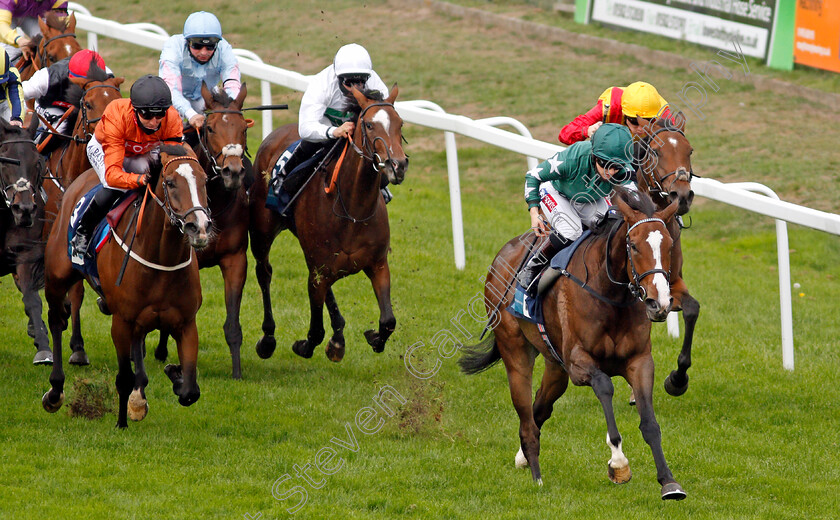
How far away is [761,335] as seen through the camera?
9.95 m

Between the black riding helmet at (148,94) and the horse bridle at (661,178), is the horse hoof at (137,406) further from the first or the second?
the horse bridle at (661,178)

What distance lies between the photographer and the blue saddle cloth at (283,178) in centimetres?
853

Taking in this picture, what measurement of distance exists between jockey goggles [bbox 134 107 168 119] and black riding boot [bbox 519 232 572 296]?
2.36 m

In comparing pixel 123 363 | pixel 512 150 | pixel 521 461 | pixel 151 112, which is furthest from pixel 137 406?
pixel 512 150

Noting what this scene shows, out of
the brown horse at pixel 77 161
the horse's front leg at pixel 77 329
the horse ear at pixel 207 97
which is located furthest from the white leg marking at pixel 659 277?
the horse's front leg at pixel 77 329

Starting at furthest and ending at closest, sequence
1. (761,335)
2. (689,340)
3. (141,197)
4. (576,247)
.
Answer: (761,335)
(689,340)
(141,197)
(576,247)

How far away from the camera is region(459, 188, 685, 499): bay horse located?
5.62m

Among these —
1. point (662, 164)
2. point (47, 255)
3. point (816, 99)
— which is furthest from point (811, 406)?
point (816, 99)

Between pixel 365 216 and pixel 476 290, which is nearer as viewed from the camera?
pixel 365 216

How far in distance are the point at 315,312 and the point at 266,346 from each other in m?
0.62

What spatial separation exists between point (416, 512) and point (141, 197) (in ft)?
8.20

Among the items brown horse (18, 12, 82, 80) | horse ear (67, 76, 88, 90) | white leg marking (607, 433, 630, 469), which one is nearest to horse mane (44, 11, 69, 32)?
brown horse (18, 12, 82, 80)

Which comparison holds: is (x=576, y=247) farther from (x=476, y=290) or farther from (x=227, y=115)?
(x=476, y=290)

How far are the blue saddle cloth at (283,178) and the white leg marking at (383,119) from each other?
0.97m
